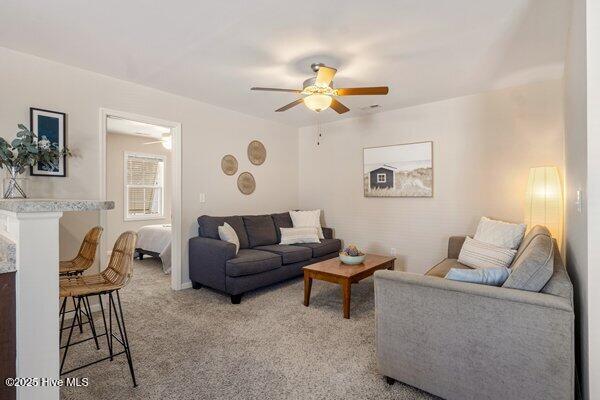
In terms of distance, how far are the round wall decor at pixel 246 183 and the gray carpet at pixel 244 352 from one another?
69.7 inches

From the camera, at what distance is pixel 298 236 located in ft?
15.2

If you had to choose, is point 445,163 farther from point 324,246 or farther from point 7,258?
point 7,258

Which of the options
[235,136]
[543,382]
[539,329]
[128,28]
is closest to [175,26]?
[128,28]

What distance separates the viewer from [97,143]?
10.8 ft

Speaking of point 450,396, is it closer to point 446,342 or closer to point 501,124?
point 446,342

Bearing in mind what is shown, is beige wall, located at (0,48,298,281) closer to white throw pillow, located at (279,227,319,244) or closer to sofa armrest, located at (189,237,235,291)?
sofa armrest, located at (189,237,235,291)

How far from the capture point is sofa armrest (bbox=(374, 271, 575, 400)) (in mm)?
1459

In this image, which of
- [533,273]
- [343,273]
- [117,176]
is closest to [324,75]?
[343,273]

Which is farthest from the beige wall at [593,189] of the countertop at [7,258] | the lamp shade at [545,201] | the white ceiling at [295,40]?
the countertop at [7,258]

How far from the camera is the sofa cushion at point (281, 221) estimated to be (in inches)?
188

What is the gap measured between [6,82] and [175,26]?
1.70 m

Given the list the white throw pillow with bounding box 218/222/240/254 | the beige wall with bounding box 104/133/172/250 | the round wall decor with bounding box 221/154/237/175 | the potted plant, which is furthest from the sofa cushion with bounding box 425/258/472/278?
the beige wall with bounding box 104/133/172/250

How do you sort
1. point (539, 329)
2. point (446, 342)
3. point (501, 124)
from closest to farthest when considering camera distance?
point (539, 329)
point (446, 342)
point (501, 124)

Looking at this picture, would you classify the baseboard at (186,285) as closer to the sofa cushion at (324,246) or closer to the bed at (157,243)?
the bed at (157,243)
